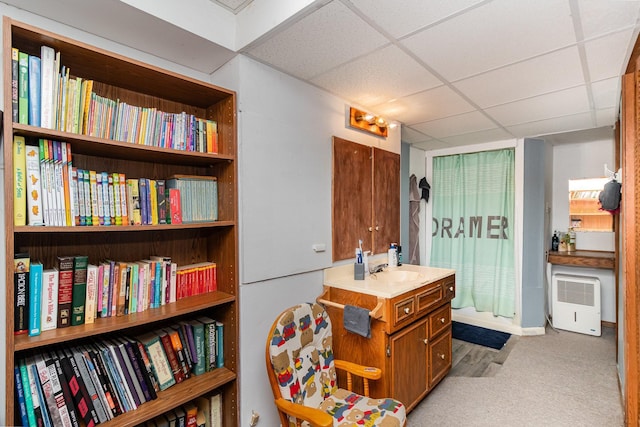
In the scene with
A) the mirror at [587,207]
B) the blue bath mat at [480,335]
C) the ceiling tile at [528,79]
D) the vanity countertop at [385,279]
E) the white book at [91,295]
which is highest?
the ceiling tile at [528,79]

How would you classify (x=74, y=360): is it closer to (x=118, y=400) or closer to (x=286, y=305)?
(x=118, y=400)

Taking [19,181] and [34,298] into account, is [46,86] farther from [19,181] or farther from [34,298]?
[34,298]

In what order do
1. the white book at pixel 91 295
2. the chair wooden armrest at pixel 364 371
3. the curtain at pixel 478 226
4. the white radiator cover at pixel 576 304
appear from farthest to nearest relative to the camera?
the curtain at pixel 478 226, the white radiator cover at pixel 576 304, the chair wooden armrest at pixel 364 371, the white book at pixel 91 295

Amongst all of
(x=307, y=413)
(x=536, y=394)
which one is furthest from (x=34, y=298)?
(x=536, y=394)

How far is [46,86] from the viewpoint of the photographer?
122cm

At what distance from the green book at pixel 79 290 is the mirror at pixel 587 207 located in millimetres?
5212

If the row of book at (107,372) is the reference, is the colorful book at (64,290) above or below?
above

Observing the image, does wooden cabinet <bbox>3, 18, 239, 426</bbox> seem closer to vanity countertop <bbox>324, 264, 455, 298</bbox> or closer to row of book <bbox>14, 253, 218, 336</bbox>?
row of book <bbox>14, 253, 218, 336</bbox>

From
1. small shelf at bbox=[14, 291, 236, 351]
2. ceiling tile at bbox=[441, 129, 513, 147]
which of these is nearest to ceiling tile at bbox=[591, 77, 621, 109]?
ceiling tile at bbox=[441, 129, 513, 147]

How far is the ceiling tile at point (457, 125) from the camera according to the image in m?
2.93

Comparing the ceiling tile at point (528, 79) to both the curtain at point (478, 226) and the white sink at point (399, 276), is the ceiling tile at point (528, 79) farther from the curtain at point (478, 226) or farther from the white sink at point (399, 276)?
the curtain at point (478, 226)

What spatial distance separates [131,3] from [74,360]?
1.52 meters

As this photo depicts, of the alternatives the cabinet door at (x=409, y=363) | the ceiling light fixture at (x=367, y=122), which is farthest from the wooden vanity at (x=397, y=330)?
the ceiling light fixture at (x=367, y=122)

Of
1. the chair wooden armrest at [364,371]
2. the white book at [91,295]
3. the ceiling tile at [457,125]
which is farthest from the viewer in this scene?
the ceiling tile at [457,125]
